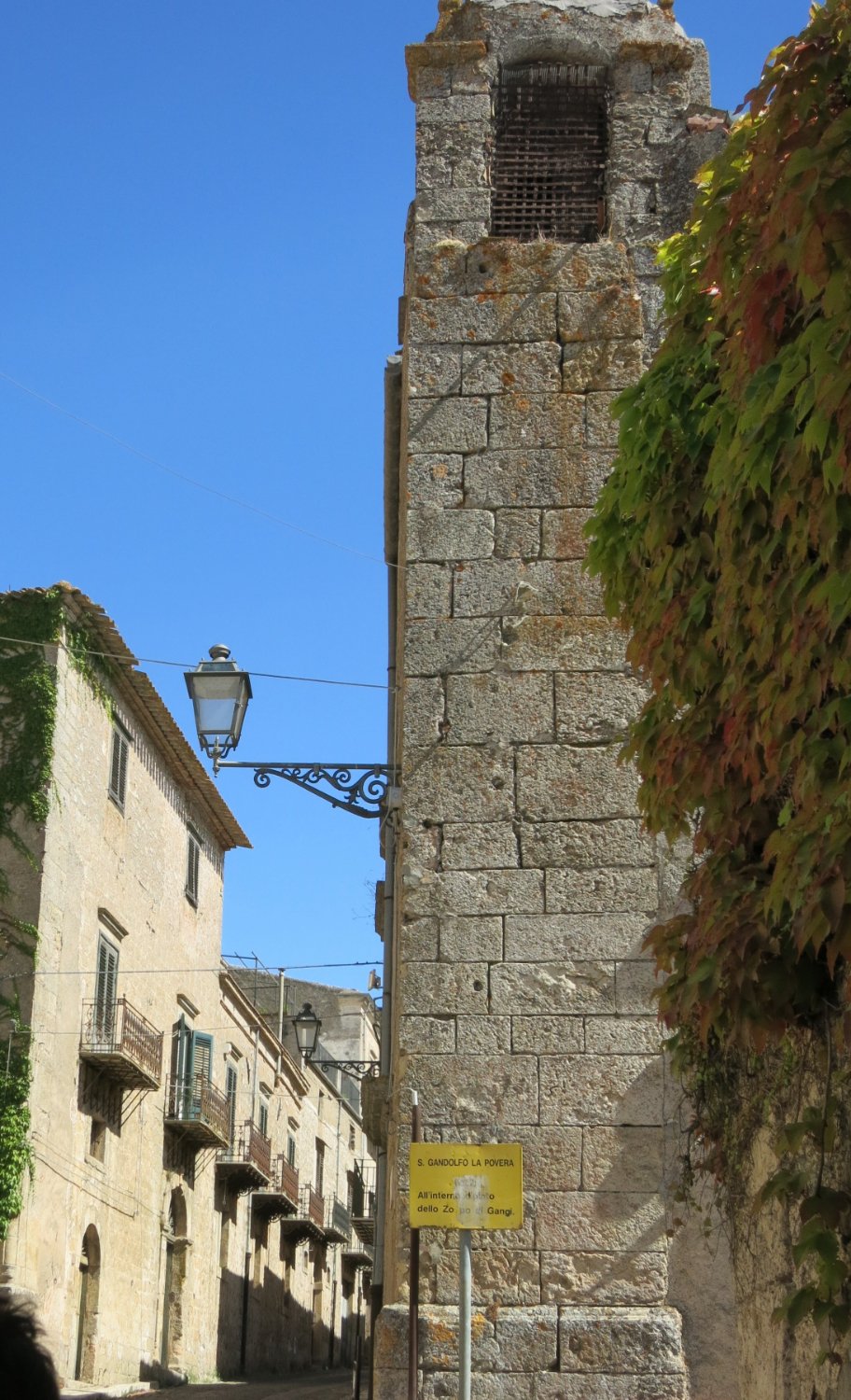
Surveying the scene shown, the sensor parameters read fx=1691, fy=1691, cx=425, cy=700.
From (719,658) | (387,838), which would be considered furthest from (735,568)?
(387,838)

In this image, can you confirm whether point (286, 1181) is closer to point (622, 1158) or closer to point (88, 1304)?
point (88, 1304)

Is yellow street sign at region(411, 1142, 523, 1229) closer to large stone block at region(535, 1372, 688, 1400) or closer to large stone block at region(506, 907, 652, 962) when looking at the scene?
large stone block at region(535, 1372, 688, 1400)

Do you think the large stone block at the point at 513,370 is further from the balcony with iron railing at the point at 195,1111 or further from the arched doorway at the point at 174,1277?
the arched doorway at the point at 174,1277

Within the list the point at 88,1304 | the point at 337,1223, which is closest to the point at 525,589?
the point at 88,1304

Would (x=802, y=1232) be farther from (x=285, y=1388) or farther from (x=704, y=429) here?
(x=285, y=1388)

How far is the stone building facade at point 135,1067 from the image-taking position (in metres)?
19.0

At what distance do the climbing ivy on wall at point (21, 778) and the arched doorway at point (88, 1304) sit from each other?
294 cm

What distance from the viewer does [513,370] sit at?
7633 millimetres

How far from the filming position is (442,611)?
737 centimetres

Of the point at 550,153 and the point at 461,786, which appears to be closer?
the point at 461,786

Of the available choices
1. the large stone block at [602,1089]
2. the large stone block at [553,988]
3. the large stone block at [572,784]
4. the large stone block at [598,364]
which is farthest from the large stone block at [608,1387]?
the large stone block at [598,364]

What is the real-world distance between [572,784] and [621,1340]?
219 cm

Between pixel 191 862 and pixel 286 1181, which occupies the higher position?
pixel 191 862

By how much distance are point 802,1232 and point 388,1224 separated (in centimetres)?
423
